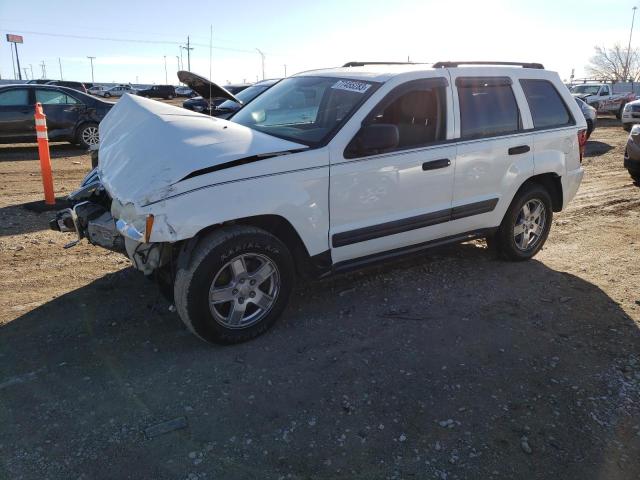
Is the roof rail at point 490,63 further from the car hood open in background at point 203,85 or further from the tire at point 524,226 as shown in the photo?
the car hood open in background at point 203,85

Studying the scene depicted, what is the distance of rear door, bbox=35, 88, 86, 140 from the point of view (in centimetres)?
1202

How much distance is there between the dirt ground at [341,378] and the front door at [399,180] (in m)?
0.59

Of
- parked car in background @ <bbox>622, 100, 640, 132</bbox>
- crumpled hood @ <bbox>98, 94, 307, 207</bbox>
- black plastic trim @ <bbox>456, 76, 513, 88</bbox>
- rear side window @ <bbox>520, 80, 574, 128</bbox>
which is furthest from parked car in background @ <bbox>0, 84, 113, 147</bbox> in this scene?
parked car in background @ <bbox>622, 100, 640, 132</bbox>

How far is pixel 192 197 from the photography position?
3.25 metres

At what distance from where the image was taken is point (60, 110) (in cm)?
1208

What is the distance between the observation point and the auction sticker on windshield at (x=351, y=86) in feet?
13.6

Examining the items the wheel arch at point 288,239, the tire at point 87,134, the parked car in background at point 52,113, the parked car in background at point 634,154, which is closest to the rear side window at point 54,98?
the parked car in background at point 52,113

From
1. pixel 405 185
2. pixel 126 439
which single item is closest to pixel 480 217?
pixel 405 185

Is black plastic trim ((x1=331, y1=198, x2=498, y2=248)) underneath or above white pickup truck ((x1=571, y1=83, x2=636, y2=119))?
underneath

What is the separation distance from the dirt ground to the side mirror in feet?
4.27

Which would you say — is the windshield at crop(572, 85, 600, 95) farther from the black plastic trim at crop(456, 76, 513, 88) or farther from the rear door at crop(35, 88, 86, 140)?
the black plastic trim at crop(456, 76, 513, 88)

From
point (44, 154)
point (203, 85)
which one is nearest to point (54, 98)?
point (44, 154)

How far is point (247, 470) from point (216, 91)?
4.01m

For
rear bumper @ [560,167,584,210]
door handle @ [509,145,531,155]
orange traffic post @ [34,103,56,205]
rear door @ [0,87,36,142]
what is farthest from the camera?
rear door @ [0,87,36,142]
